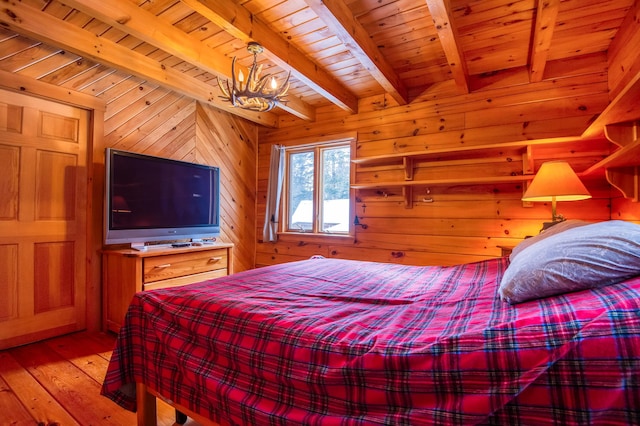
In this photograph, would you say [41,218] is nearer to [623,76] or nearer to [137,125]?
[137,125]

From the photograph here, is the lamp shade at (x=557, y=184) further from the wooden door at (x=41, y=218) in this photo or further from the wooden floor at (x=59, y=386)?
the wooden door at (x=41, y=218)

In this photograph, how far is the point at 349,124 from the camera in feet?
11.9

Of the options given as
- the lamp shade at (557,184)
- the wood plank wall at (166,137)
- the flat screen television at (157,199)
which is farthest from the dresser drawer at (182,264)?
the lamp shade at (557,184)

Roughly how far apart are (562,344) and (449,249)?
97.2 inches

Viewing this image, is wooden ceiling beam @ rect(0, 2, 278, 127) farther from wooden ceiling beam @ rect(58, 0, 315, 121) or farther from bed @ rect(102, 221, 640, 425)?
bed @ rect(102, 221, 640, 425)

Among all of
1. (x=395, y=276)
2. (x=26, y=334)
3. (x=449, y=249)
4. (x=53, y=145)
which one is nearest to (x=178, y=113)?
(x=53, y=145)

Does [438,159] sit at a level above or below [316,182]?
above

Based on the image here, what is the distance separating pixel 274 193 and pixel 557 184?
9.44 ft

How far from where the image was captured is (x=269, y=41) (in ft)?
7.51

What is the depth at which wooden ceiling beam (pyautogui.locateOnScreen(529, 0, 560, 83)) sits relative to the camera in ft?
5.73

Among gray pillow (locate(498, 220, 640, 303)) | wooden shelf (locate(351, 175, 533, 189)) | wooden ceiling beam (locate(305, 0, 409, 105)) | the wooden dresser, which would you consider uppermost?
wooden ceiling beam (locate(305, 0, 409, 105))

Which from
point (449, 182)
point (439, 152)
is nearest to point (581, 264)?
point (449, 182)

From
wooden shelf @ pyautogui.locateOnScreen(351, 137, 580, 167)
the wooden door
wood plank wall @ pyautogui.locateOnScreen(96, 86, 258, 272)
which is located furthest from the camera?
wood plank wall @ pyautogui.locateOnScreen(96, 86, 258, 272)

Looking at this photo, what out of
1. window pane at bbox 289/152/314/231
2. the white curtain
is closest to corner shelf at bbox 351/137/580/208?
window pane at bbox 289/152/314/231
